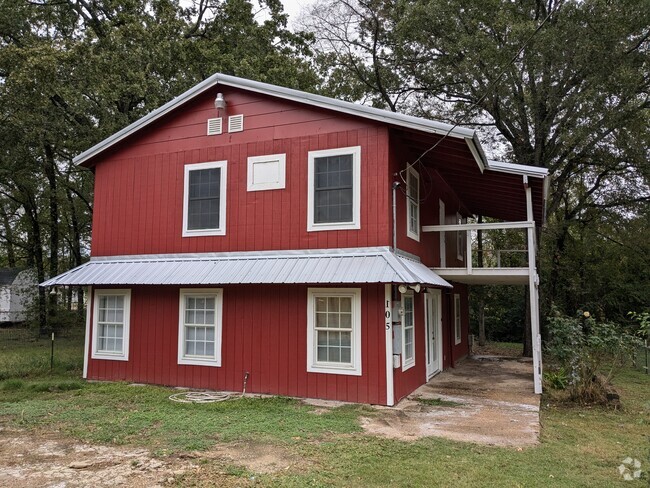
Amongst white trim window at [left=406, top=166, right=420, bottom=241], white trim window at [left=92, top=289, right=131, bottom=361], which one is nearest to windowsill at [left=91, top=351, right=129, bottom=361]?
white trim window at [left=92, top=289, right=131, bottom=361]

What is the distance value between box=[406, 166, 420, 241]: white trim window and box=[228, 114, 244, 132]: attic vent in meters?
3.59

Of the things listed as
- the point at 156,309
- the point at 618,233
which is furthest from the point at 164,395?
the point at 618,233

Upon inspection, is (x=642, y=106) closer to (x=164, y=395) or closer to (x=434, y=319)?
(x=434, y=319)

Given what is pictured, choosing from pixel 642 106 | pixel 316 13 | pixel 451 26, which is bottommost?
pixel 642 106

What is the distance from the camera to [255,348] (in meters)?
9.38

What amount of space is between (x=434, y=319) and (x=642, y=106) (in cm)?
1015

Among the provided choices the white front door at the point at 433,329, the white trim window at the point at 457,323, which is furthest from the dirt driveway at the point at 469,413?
the white trim window at the point at 457,323

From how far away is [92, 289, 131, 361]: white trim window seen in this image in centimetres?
1060

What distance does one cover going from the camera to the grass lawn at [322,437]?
16.7ft

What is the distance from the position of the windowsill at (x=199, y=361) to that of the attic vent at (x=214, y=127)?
15.5 ft

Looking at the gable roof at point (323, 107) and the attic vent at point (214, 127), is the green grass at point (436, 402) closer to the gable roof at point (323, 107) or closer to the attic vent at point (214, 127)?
the gable roof at point (323, 107)

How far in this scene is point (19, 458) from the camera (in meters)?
5.62

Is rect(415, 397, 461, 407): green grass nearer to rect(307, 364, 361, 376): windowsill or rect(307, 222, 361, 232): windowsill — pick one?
rect(307, 364, 361, 376): windowsill

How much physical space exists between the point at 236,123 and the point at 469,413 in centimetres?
713
